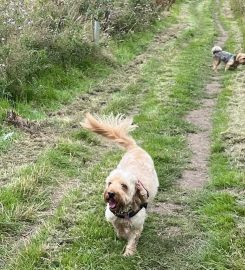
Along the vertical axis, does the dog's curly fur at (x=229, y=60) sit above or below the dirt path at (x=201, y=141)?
below

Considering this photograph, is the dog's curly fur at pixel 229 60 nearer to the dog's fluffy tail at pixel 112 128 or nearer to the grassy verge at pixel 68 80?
the grassy verge at pixel 68 80

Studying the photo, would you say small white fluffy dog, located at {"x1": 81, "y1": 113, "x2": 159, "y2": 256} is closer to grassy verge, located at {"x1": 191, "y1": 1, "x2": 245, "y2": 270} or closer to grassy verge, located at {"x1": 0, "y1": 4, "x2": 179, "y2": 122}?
grassy verge, located at {"x1": 191, "y1": 1, "x2": 245, "y2": 270}

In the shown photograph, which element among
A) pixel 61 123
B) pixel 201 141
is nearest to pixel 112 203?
pixel 201 141

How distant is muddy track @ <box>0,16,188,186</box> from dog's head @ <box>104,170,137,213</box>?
6.82 ft

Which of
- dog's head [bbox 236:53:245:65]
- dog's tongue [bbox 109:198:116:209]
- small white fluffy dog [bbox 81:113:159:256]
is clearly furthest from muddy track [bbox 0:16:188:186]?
dog's head [bbox 236:53:245:65]

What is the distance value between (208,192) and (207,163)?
1150 mm

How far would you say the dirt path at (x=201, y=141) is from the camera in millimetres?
6515

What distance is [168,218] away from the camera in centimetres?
541

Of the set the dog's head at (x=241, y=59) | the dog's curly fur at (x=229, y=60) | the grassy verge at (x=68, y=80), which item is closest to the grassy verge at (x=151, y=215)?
the grassy verge at (x=68, y=80)

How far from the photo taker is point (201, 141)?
8.05m

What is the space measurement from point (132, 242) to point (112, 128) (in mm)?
1655

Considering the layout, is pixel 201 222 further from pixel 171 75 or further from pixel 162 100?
pixel 171 75

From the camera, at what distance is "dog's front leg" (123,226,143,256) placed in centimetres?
462

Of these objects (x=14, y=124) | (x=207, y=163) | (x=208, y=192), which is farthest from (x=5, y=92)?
(x=208, y=192)
